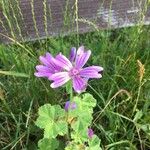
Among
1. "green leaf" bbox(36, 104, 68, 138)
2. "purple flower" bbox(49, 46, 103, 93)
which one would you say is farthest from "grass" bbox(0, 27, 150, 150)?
"purple flower" bbox(49, 46, 103, 93)

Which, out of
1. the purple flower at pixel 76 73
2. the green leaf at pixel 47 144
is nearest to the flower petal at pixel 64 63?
the purple flower at pixel 76 73

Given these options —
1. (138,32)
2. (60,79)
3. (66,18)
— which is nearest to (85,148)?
(60,79)

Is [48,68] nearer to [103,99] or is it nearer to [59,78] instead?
[59,78]

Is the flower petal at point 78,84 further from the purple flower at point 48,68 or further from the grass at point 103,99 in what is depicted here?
the grass at point 103,99

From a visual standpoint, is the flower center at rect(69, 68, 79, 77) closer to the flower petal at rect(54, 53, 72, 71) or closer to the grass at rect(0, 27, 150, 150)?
the flower petal at rect(54, 53, 72, 71)

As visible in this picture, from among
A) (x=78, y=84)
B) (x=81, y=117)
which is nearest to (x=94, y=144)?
(x=81, y=117)
